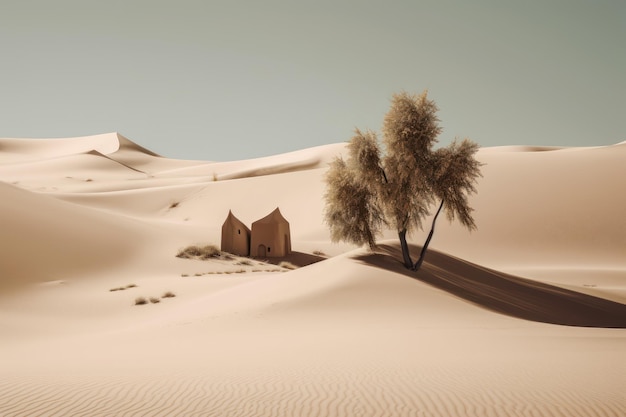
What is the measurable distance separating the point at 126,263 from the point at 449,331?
71.3 feet

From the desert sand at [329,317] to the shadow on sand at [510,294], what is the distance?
113 millimetres

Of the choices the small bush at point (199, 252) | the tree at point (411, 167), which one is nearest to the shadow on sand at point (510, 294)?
the tree at point (411, 167)

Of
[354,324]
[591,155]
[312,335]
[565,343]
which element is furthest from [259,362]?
[591,155]

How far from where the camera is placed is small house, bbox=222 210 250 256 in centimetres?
3297

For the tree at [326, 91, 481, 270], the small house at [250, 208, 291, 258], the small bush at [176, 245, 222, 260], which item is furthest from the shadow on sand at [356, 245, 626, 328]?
the small bush at [176, 245, 222, 260]

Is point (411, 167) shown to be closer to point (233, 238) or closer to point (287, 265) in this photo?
point (287, 265)

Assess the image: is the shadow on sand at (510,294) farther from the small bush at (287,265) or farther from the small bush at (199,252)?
the small bush at (199,252)

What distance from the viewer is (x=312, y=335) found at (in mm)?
11750

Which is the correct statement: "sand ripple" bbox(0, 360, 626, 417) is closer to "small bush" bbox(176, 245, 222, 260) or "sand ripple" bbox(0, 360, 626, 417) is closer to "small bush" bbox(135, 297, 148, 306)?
"small bush" bbox(135, 297, 148, 306)

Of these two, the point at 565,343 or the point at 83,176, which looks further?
the point at 83,176

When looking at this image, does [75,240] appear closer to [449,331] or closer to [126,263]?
[126,263]

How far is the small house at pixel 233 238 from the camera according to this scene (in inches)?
1298

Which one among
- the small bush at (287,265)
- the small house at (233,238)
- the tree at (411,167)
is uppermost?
the tree at (411,167)

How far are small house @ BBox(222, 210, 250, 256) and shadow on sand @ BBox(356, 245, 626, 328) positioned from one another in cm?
1312
